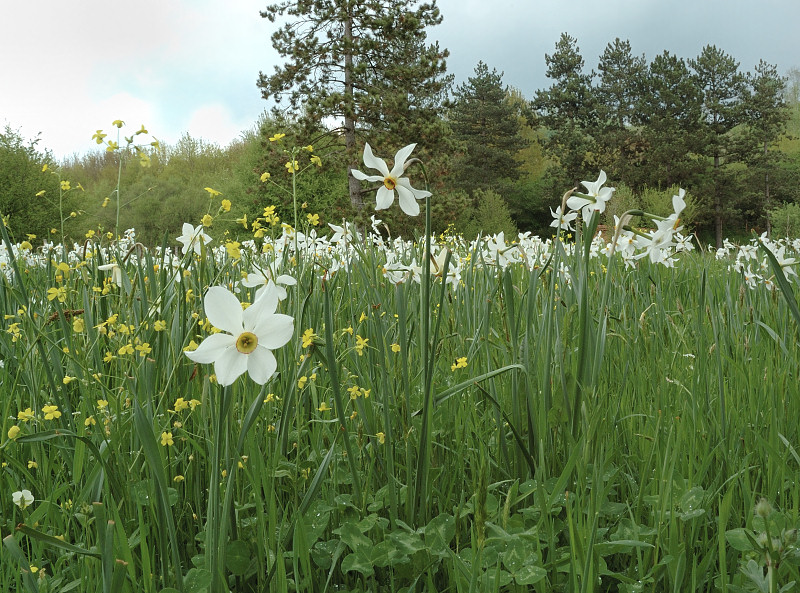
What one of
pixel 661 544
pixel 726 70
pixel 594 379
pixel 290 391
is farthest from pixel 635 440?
pixel 726 70

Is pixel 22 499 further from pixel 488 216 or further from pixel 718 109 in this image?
pixel 718 109

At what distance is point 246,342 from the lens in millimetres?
814

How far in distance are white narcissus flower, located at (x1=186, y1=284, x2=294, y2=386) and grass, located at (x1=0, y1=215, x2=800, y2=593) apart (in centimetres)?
11

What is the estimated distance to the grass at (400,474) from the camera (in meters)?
0.97

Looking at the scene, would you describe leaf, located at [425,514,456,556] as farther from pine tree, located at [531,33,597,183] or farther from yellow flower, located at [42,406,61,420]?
pine tree, located at [531,33,597,183]

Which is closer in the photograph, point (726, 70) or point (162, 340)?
point (162, 340)

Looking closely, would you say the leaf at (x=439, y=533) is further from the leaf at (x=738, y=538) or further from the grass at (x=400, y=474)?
the leaf at (x=738, y=538)

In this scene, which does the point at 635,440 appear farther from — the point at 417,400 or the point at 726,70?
the point at 726,70

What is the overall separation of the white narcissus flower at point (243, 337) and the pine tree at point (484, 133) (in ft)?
107

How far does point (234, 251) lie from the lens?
1.18m

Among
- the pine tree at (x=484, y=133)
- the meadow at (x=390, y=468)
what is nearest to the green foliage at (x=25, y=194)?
the pine tree at (x=484, y=133)

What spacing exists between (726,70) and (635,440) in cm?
3758

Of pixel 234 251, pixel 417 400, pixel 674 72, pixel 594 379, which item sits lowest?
pixel 417 400

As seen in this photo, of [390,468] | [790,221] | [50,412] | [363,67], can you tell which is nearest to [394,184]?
[390,468]
